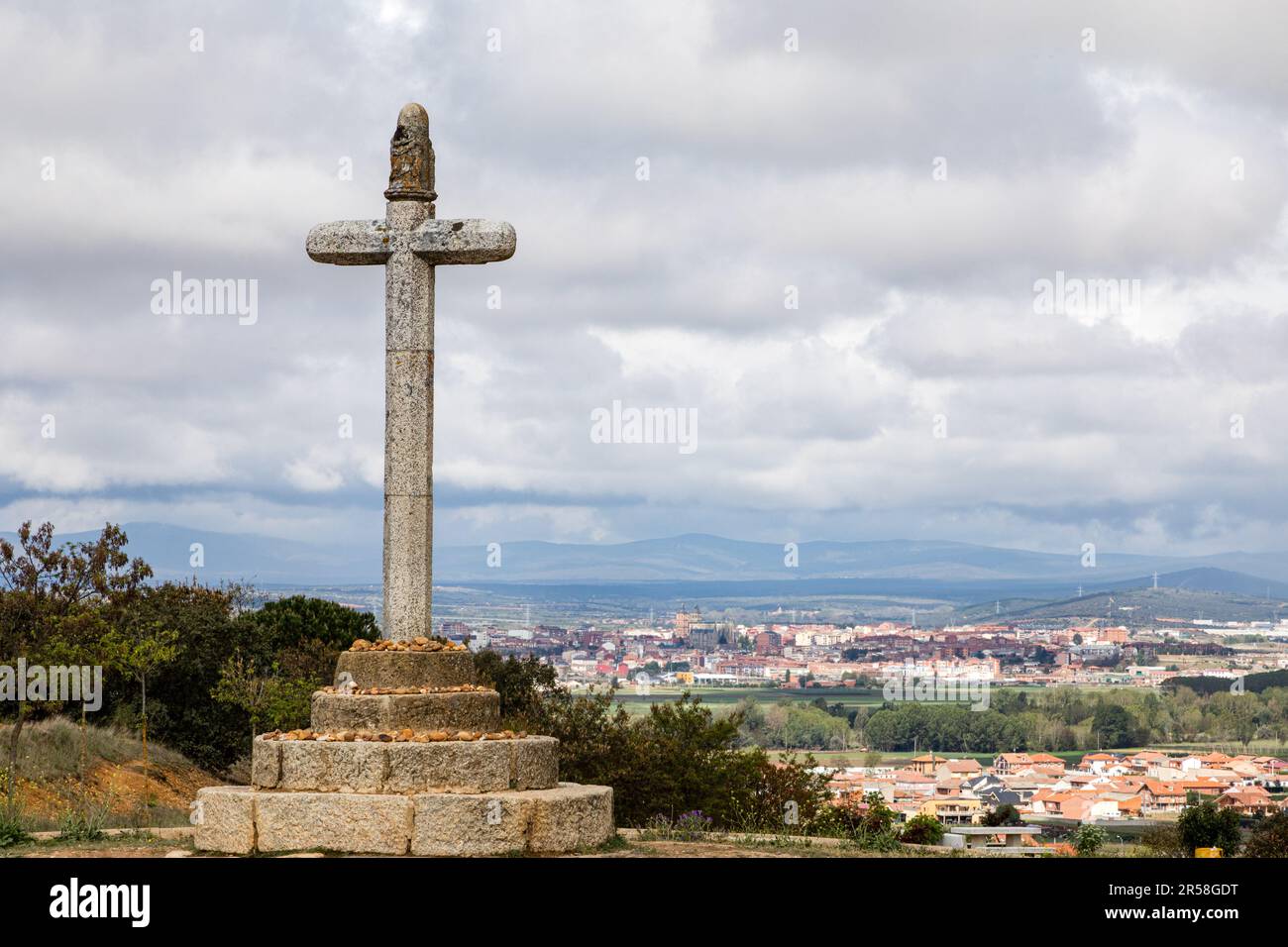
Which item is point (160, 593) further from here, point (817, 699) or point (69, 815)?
point (817, 699)

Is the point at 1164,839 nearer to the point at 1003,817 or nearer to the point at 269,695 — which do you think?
the point at 1003,817

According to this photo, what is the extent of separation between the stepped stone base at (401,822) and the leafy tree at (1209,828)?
380 inches

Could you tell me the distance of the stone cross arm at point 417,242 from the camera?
13.9 m

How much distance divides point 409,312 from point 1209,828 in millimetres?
12118

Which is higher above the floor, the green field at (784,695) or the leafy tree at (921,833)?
the leafy tree at (921,833)

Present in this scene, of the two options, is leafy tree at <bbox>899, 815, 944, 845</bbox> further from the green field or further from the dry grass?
the green field

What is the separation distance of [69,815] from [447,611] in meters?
45.2

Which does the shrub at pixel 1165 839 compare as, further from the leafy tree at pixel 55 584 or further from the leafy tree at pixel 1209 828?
the leafy tree at pixel 55 584

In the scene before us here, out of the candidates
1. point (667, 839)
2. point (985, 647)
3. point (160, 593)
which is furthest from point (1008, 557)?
point (667, 839)

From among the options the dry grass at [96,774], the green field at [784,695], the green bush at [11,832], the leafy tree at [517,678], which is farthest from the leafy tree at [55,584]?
the green field at [784,695]

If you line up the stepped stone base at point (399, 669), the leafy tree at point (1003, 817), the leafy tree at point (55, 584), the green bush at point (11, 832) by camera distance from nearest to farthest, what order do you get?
the stepped stone base at point (399, 669) < the green bush at point (11, 832) < the leafy tree at point (1003, 817) < the leafy tree at point (55, 584)

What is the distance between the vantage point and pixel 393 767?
39.7ft

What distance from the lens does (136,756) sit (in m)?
24.7

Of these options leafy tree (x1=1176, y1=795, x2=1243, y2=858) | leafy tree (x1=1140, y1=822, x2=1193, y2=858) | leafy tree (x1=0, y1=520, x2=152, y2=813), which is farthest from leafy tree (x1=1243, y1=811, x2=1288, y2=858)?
leafy tree (x1=0, y1=520, x2=152, y2=813)
